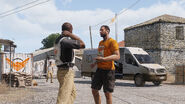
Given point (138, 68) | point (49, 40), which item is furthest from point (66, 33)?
point (49, 40)

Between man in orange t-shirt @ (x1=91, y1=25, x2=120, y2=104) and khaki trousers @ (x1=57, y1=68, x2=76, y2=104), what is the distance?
80cm

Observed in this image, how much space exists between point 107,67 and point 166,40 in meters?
23.2

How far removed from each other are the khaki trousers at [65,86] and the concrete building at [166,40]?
23.5 metres

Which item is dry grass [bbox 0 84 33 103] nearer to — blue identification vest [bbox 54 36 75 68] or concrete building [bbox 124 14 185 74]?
blue identification vest [bbox 54 36 75 68]

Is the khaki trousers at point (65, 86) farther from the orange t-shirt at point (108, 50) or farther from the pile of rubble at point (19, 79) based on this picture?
the pile of rubble at point (19, 79)

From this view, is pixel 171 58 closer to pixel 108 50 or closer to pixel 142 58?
pixel 142 58

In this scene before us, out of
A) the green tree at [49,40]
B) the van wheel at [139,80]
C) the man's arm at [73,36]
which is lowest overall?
the van wheel at [139,80]

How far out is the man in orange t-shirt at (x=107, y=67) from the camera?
5.23 m

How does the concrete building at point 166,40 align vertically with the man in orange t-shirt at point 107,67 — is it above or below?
above

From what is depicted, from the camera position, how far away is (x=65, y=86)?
454 centimetres

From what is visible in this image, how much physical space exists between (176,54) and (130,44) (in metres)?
5.81

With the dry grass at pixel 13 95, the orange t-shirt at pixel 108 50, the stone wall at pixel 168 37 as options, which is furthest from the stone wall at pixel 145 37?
the orange t-shirt at pixel 108 50

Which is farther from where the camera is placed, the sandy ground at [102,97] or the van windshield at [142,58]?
the van windshield at [142,58]

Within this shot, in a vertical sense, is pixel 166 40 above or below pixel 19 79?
above
